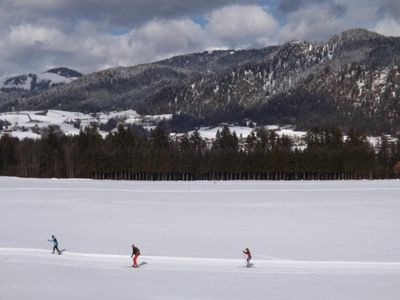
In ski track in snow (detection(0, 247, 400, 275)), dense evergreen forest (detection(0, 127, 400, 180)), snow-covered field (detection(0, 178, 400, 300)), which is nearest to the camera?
snow-covered field (detection(0, 178, 400, 300))

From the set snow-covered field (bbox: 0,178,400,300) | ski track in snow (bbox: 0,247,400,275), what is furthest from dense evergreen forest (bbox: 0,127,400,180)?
ski track in snow (bbox: 0,247,400,275)

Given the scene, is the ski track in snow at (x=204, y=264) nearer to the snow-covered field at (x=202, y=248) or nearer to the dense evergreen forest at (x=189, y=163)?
the snow-covered field at (x=202, y=248)

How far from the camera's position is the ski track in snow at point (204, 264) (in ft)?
94.6

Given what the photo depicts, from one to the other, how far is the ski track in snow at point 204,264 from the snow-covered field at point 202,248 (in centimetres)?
6

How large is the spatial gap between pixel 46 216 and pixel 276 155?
76716mm

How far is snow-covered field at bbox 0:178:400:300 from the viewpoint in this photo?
80.8 feet

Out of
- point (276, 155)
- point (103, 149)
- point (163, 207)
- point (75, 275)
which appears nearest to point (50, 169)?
point (103, 149)

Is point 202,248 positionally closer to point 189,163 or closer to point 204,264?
point 204,264

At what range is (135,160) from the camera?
382 ft

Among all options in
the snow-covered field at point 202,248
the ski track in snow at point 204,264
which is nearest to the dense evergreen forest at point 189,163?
the snow-covered field at point 202,248

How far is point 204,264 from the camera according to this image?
30.0m

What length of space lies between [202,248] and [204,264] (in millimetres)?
3866

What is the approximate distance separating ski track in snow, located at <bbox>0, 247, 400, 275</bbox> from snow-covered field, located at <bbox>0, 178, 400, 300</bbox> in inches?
2.4

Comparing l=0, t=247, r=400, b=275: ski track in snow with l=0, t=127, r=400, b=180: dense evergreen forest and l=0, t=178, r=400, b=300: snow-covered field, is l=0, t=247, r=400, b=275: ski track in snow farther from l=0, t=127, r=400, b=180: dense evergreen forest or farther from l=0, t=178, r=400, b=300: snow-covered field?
l=0, t=127, r=400, b=180: dense evergreen forest
